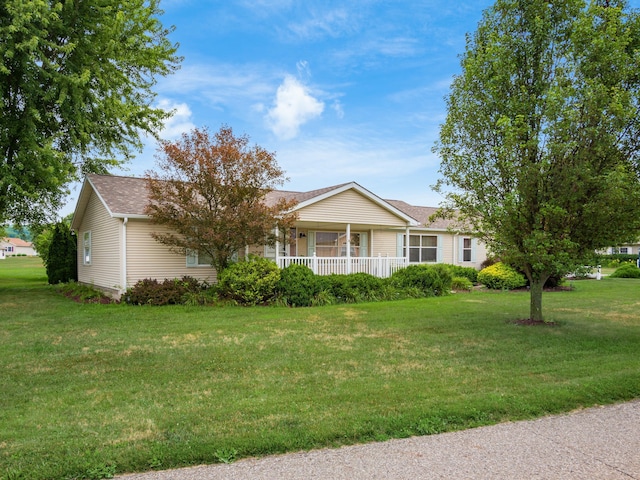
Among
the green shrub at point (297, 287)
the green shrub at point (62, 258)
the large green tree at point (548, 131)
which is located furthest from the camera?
the green shrub at point (62, 258)

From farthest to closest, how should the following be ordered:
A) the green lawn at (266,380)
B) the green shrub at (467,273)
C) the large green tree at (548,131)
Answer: the green shrub at (467,273)
the large green tree at (548,131)
the green lawn at (266,380)

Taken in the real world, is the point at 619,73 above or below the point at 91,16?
below

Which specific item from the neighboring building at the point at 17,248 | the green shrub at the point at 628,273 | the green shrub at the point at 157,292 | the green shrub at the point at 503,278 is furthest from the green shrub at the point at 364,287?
the neighboring building at the point at 17,248

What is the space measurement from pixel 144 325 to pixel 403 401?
7.00 m

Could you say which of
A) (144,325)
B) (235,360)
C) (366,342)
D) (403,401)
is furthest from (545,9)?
(144,325)

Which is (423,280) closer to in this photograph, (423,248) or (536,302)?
(536,302)

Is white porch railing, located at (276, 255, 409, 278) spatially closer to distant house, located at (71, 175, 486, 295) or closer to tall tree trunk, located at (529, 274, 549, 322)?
distant house, located at (71, 175, 486, 295)

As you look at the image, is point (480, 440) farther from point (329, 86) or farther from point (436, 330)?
point (329, 86)

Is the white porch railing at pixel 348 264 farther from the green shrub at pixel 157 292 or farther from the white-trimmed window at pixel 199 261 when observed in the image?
the green shrub at pixel 157 292

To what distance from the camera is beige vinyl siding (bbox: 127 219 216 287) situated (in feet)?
48.1

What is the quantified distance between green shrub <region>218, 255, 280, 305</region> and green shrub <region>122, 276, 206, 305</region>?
1213 millimetres

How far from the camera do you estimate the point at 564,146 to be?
800cm

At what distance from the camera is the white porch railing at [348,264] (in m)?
15.6

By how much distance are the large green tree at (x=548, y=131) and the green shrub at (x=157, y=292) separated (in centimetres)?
854
